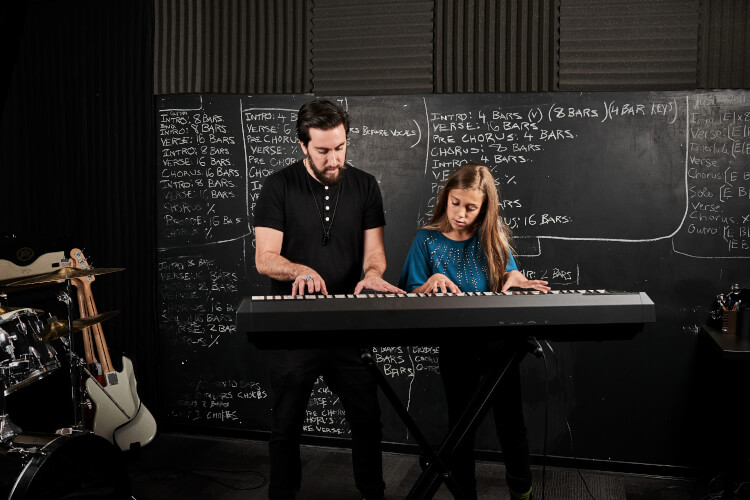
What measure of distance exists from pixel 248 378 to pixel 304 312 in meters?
2.31

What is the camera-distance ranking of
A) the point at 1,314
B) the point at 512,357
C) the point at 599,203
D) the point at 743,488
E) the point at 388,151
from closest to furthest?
the point at 512,357, the point at 1,314, the point at 743,488, the point at 599,203, the point at 388,151

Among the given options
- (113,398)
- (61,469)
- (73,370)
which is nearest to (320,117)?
(61,469)

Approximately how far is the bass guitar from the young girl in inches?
78.1

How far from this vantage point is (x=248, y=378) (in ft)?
13.9

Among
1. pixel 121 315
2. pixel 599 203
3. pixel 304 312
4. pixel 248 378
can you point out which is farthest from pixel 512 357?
pixel 121 315

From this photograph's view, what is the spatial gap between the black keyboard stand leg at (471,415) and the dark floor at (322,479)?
1.08 m

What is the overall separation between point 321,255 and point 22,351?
1.22 metres

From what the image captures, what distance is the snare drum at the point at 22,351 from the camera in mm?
2639

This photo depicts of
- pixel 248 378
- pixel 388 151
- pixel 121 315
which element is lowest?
pixel 248 378

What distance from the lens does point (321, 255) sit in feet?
9.47

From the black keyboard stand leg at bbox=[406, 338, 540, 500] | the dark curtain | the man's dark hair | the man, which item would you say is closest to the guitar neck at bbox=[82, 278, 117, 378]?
the dark curtain

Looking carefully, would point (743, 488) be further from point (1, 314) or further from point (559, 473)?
point (1, 314)

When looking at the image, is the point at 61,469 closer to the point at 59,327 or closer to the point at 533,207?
the point at 59,327

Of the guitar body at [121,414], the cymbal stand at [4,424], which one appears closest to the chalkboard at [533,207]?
the guitar body at [121,414]
